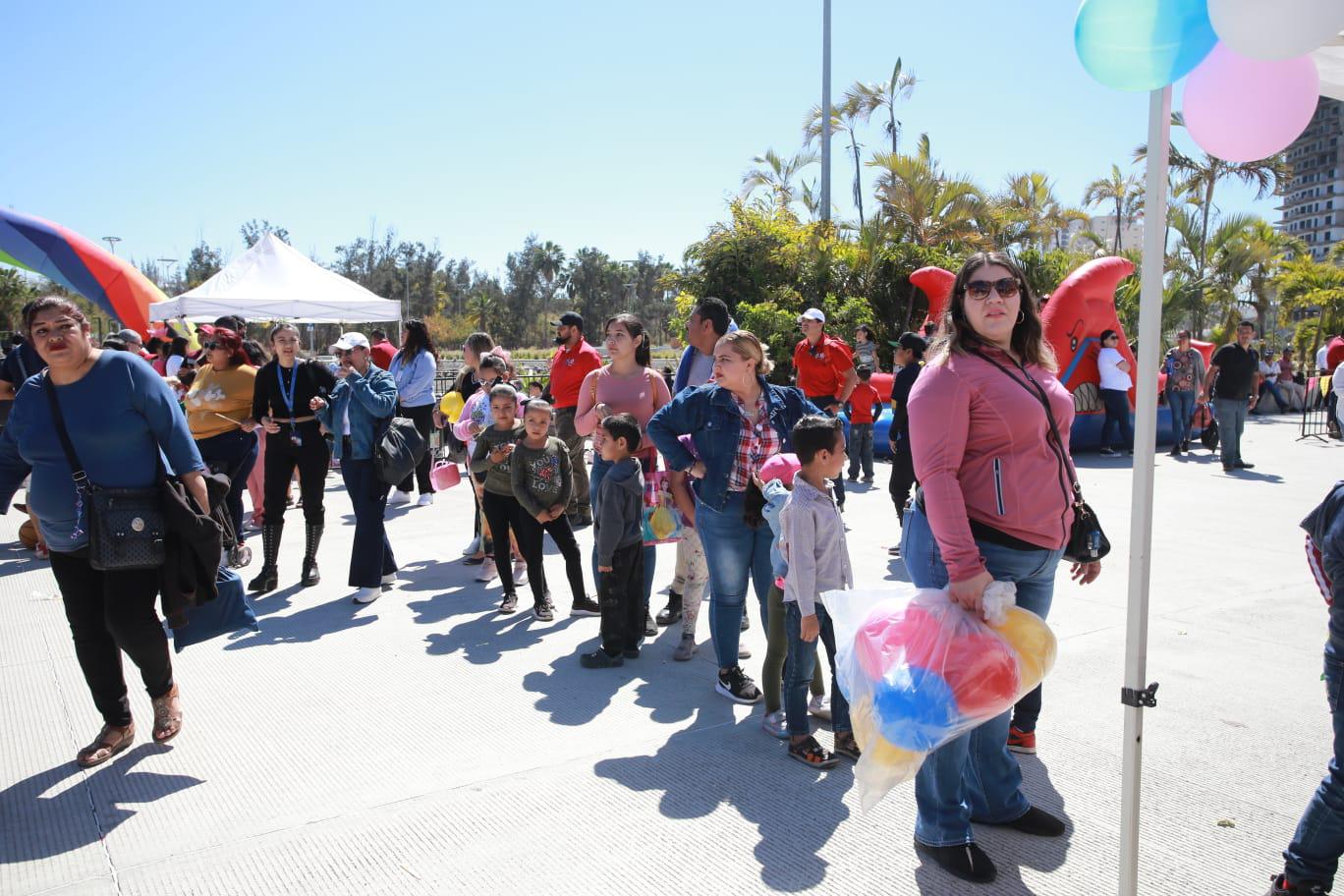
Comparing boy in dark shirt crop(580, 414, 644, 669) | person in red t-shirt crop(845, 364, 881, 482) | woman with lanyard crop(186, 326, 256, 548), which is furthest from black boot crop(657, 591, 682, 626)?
person in red t-shirt crop(845, 364, 881, 482)

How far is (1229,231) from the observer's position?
85.9ft

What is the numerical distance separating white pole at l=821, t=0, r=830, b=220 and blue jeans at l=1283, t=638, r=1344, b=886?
Result: 740 inches

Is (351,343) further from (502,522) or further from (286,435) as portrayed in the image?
(502,522)

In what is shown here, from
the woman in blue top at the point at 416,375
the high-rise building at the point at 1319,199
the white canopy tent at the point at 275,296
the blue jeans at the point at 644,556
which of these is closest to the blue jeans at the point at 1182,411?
the woman in blue top at the point at 416,375

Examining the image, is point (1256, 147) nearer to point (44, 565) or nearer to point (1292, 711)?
point (1292, 711)

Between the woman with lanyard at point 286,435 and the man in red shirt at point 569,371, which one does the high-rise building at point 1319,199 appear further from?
the woman with lanyard at point 286,435

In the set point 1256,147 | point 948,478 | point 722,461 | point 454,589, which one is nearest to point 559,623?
point 454,589

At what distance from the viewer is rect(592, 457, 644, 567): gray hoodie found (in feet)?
15.9

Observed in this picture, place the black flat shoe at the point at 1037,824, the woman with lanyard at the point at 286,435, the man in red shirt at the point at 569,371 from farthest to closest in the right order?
the man in red shirt at the point at 569,371 → the woman with lanyard at the point at 286,435 → the black flat shoe at the point at 1037,824

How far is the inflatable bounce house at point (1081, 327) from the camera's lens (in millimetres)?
11977

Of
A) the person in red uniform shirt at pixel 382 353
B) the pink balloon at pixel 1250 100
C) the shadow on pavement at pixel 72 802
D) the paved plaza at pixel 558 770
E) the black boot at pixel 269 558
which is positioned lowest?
the paved plaza at pixel 558 770

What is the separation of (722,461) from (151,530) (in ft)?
7.89

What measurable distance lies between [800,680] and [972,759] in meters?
0.76

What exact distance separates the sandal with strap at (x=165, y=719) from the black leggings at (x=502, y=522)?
85.7 inches
